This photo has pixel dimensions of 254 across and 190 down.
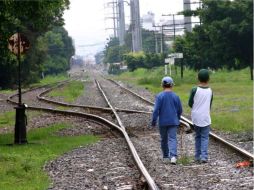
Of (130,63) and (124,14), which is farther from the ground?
(124,14)

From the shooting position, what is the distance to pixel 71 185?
953 cm

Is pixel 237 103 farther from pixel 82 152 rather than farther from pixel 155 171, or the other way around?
pixel 155 171

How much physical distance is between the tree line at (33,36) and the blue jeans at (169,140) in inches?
251

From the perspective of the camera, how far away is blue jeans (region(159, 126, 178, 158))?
36.9 ft

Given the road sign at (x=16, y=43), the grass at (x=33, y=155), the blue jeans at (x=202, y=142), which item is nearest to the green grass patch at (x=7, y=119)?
the grass at (x=33, y=155)

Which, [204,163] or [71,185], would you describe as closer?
[71,185]

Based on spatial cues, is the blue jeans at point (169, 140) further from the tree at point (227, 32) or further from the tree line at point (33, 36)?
the tree at point (227, 32)

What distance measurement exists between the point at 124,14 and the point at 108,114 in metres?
113

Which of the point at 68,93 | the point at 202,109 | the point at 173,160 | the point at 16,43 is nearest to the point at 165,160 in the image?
the point at 173,160

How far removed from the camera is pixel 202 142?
1126cm

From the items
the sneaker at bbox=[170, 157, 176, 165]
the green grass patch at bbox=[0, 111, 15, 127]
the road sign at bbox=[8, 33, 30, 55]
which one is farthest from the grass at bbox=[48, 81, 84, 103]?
the sneaker at bbox=[170, 157, 176, 165]

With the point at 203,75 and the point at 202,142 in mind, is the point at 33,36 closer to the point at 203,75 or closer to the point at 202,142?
the point at 202,142

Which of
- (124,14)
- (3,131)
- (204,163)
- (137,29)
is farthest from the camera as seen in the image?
(124,14)

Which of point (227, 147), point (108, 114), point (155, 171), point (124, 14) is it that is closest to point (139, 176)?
point (155, 171)
